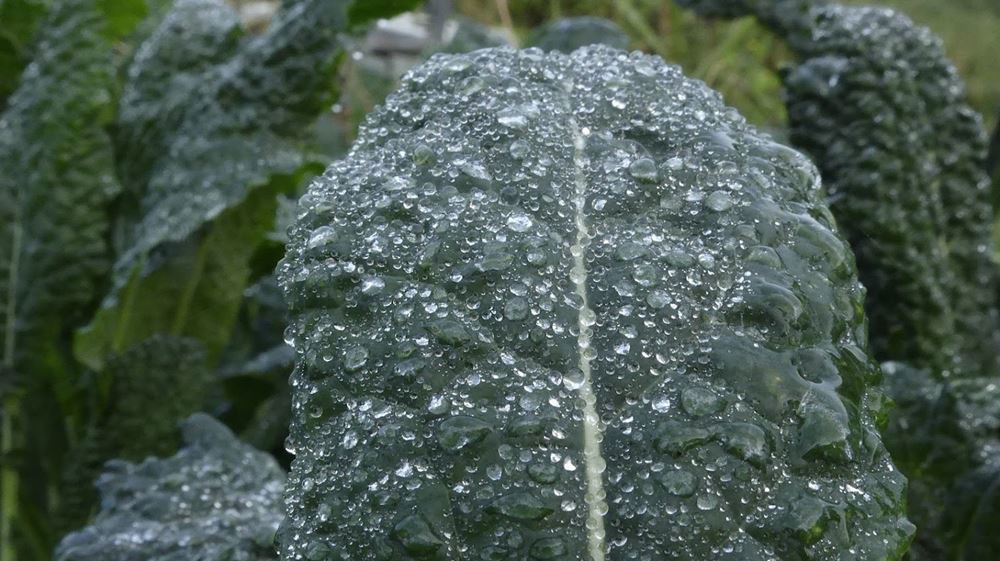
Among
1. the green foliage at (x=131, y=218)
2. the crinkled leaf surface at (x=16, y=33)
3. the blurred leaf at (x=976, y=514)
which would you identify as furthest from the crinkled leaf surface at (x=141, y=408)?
the blurred leaf at (x=976, y=514)

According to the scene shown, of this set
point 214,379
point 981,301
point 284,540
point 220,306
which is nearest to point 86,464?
point 214,379

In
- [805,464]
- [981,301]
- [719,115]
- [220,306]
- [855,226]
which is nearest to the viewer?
[805,464]

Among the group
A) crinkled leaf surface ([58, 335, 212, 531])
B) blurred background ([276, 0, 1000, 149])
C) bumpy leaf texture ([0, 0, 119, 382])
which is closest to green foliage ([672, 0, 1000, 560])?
crinkled leaf surface ([58, 335, 212, 531])

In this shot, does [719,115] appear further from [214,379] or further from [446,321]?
[214,379]

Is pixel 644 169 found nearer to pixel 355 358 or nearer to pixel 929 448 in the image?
pixel 355 358

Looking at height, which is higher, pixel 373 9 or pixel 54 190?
pixel 373 9

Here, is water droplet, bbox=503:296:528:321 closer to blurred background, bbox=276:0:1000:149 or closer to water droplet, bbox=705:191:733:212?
water droplet, bbox=705:191:733:212

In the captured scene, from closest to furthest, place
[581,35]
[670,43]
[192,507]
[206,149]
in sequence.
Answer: [192,507], [206,149], [581,35], [670,43]

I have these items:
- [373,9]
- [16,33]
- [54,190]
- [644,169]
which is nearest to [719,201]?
[644,169]
